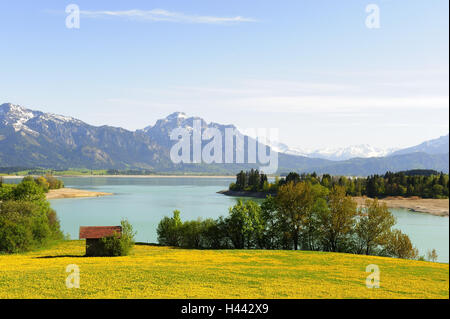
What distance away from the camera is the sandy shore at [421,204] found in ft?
347

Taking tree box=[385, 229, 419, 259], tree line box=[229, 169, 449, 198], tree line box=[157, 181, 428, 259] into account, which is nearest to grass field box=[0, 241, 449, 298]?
tree box=[385, 229, 419, 259]

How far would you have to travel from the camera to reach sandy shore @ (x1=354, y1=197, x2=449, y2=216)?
106 metres

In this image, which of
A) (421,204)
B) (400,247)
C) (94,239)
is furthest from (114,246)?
(421,204)

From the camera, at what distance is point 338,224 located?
5159 cm

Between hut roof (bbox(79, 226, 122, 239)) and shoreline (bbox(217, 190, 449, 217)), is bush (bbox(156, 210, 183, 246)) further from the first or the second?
shoreline (bbox(217, 190, 449, 217))

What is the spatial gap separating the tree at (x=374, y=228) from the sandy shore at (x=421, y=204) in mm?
52514

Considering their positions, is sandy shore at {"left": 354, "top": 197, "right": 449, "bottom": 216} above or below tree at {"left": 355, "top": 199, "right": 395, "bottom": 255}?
below

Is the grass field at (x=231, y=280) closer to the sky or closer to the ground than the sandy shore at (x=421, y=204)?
closer to the sky

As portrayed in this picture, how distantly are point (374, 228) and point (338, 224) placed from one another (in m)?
4.75

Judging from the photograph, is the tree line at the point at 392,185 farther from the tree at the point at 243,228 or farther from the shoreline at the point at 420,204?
the tree at the point at 243,228

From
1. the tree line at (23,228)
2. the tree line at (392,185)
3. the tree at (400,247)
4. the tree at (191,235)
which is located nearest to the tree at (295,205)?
the tree at (400,247)

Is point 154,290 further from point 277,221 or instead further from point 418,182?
point 418,182

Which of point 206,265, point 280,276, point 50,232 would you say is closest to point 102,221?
point 50,232

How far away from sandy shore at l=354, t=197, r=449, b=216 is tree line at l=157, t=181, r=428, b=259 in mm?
52384
